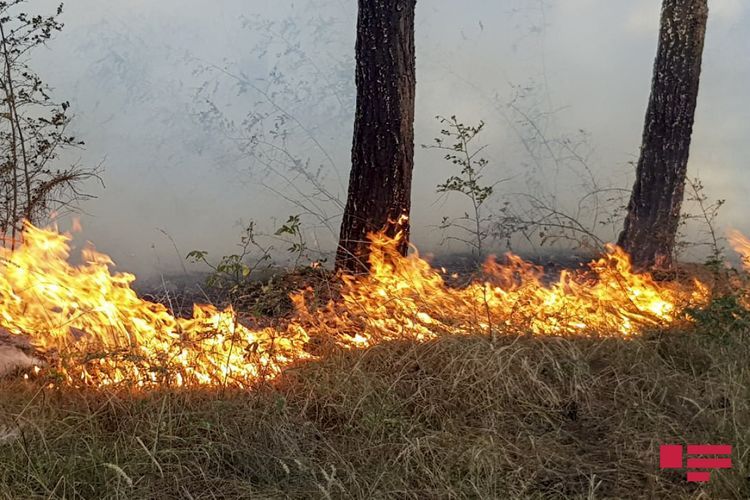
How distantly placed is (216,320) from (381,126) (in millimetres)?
2037

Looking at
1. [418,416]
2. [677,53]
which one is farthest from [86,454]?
[677,53]

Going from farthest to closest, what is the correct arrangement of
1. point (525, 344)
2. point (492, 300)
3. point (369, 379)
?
point (492, 300) < point (525, 344) < point (369, 379)

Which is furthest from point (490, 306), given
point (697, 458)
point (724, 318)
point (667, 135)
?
point (667, 135)

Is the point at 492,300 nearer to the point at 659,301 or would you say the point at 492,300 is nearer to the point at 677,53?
the point at 659,301

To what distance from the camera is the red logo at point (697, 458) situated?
2545 mm

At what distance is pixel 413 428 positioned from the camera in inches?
114

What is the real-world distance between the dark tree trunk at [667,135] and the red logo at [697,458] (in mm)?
2970

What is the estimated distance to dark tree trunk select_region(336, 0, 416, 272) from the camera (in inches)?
201

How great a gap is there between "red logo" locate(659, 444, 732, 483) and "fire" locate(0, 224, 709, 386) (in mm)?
1053

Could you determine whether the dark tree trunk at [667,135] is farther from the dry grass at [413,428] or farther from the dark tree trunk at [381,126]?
the dry grass at [413,428]

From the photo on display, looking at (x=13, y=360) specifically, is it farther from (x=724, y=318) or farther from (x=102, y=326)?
(x=724, y=318)

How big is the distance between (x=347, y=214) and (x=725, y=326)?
259 cm

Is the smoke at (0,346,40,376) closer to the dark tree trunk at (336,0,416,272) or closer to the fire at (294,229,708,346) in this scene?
the fire at (294,229,708,346)

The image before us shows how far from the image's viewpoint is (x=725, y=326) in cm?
359
